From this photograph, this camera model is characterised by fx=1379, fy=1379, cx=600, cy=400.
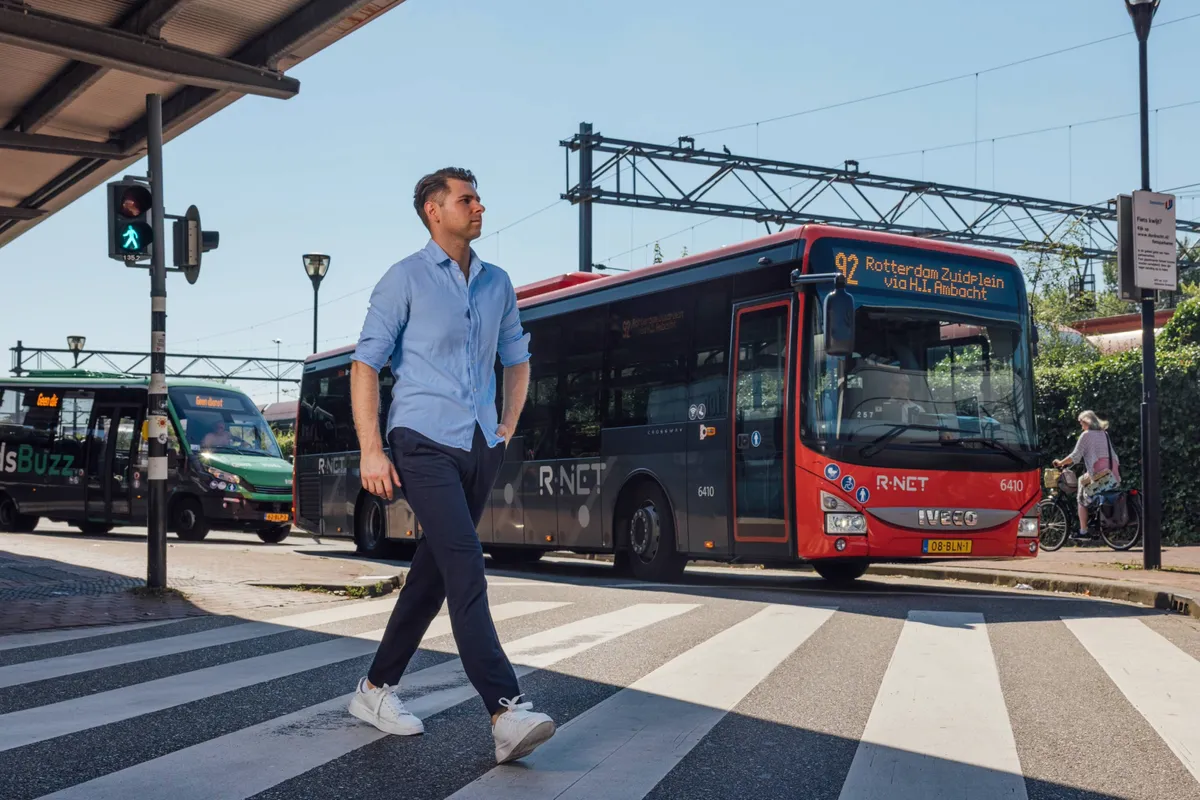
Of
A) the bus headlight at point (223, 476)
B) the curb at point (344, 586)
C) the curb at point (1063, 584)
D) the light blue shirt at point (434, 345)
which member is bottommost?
the curb at point (1063, 584)

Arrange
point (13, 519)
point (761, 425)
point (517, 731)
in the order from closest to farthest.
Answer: point (517, 731) → point (761, 425) → point (13, 519)

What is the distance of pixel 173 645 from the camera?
311 inches

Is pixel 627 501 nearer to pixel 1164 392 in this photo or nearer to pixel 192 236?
pixel 192 236

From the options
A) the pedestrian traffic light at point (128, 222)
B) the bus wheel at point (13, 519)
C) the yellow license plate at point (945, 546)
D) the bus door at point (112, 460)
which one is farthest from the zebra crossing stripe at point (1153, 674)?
the bus wheel at point (13, 519)

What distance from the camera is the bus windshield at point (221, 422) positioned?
23812 millimetres

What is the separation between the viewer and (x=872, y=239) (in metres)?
12.0

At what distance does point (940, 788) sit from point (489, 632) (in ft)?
5.14

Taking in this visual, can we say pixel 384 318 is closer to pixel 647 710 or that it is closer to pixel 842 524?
pixel 647 710

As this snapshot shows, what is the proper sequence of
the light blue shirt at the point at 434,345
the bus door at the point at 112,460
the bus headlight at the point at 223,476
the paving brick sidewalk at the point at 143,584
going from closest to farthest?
1. the light blue shirt at the point at 434,345
2. the paving brick sidewalk at the point at 143,584
3. the bus headlight at the point at 223,476
4. the bus door at the point at 112,460

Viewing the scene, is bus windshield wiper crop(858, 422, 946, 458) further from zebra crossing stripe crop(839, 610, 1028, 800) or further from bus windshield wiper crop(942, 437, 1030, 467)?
zebra crossing stripe crop(839, 610, 1028, 800)

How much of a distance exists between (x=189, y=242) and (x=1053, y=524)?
12.5 m

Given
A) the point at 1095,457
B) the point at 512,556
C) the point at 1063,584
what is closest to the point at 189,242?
the point at 1063,584

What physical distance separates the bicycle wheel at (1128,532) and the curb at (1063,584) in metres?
3.47

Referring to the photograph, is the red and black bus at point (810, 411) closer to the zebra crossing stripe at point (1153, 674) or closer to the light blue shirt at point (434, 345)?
the zebra crossing stripe at point (1153, 674)
